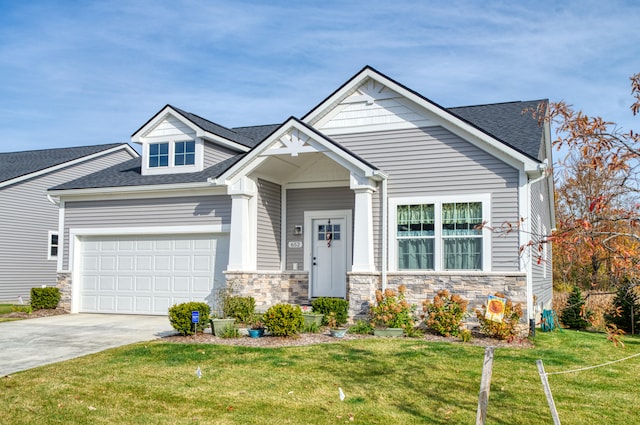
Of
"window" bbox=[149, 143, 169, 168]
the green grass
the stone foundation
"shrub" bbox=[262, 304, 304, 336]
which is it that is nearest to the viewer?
the green grass

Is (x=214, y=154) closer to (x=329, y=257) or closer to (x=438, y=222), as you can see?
(x=329, y=257)

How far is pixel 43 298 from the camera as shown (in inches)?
645

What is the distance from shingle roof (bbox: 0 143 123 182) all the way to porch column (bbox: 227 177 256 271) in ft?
39.5

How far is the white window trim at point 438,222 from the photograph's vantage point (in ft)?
41.4

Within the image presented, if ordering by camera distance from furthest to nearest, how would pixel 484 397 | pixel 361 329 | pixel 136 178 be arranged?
pixel 136 178
pixel 361 329
pixel 484 397

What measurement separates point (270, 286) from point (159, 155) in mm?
5542

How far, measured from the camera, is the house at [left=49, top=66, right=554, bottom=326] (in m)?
12.8

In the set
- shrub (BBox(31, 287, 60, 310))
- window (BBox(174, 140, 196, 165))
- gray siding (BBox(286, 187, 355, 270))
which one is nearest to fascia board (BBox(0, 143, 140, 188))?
shrub (BBox(31, 287, 60, 310))

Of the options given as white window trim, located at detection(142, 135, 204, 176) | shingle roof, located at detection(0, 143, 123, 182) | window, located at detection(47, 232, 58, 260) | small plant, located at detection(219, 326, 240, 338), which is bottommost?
small plant, located at detection(219, 326, 240, 338)

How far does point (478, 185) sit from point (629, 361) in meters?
4.57

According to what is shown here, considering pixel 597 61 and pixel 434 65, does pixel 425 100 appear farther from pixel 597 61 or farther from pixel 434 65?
pixel 597 61

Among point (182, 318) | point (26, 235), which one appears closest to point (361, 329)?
point (182, 318)

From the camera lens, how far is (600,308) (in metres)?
18.0

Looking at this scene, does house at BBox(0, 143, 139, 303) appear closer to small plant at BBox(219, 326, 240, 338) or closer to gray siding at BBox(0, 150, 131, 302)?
gray siding at BBox(0, 150, 131, 302)
